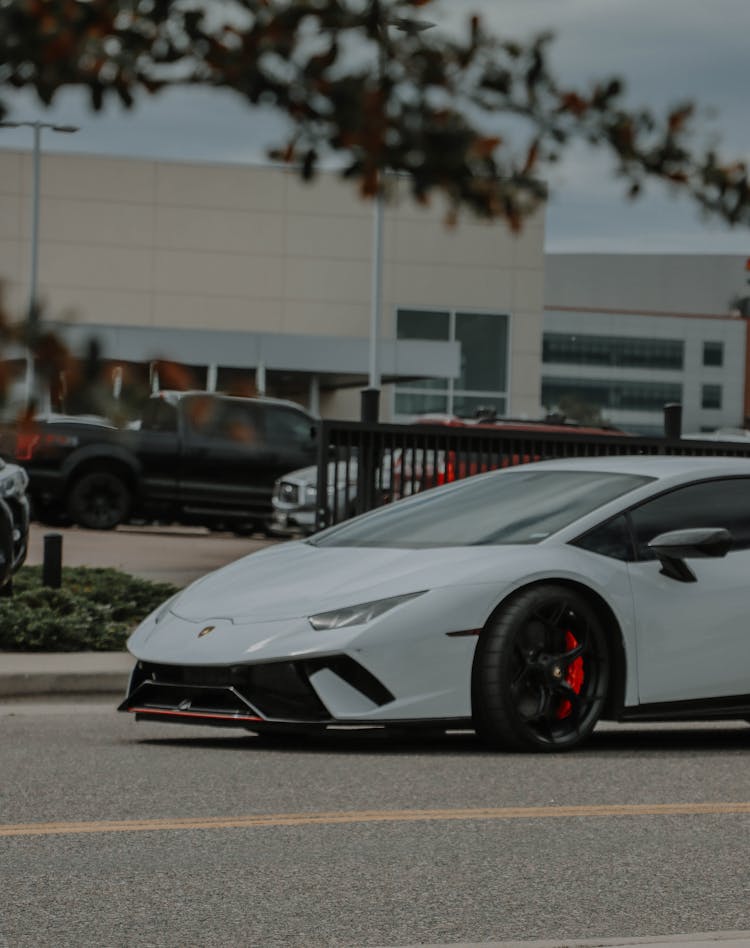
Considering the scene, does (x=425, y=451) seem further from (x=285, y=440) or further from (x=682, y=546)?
(x=285, y=440)

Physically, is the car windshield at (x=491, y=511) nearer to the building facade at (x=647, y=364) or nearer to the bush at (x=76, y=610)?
the bush at (x=76, y=610)

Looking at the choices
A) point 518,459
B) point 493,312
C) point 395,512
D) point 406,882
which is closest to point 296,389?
point 493,312

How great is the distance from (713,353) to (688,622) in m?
133

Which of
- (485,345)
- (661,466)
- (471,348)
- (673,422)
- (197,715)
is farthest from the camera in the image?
(485,345)

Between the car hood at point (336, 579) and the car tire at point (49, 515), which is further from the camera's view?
the car tire at point (49, 515)

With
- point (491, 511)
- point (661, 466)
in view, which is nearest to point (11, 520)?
point (491, 511)

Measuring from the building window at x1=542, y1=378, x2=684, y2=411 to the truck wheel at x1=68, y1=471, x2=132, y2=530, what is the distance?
117 metres

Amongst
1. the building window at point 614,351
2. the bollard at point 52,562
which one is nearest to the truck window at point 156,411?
the bollard at point 52,562

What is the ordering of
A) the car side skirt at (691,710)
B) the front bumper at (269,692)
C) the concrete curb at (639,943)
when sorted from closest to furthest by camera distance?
the concrete curb at (639,943) < the front bumper at (269,692) < the car side skirt at (691,710)

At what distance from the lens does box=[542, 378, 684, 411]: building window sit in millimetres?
140500

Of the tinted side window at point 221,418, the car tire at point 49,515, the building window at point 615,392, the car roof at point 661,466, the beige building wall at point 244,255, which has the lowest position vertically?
the car tire at point 49,515

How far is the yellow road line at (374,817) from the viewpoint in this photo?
6172 millimetres

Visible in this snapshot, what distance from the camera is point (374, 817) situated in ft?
21.1

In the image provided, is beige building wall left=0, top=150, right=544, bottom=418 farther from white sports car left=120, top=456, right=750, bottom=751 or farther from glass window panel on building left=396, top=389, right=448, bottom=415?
white sports car left=120, top=456, right=750, bottom=751
